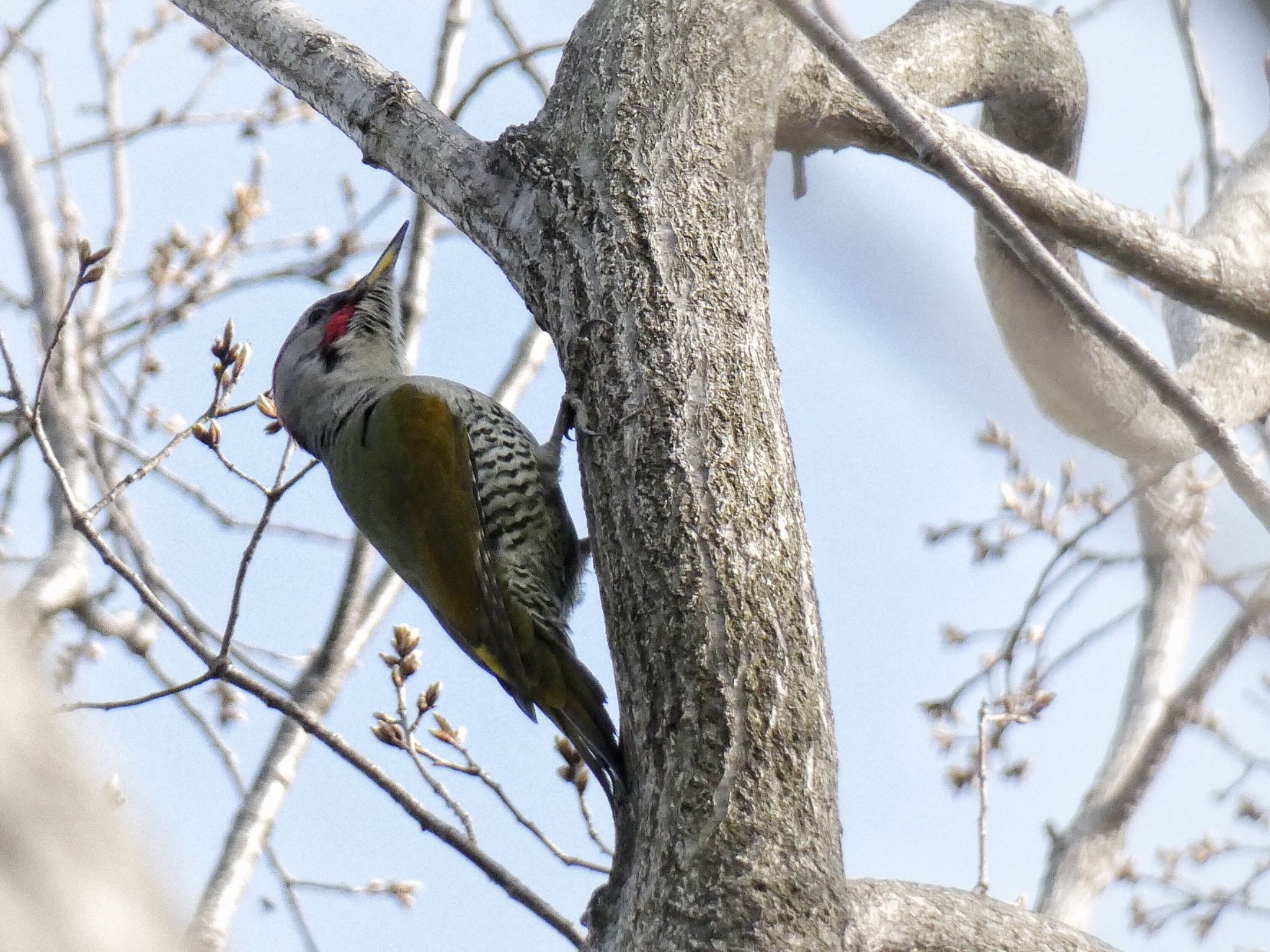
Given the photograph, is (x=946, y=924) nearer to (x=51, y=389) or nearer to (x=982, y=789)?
(x=982, y=789)

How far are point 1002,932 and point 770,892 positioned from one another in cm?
62

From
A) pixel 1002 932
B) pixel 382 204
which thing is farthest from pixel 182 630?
pixel 382 204

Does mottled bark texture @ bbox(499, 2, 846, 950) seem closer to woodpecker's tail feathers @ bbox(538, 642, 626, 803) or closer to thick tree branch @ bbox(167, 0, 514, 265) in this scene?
thick tree branch @ bbox(167, 0, 514, 265)

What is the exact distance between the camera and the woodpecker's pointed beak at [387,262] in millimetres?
4965

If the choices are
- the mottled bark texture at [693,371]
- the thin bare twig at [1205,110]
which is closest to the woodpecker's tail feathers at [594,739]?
the mottled bark texture at [693,371]

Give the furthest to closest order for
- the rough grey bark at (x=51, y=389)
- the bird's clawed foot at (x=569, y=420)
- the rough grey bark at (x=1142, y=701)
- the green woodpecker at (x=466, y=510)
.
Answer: the rough grey bark at (x=1142, y=701), the rough grey bark at (x=51, y=389), the green woodpecker at (x=466, y=510), the bird's clawed foot at (x=569, y=420)

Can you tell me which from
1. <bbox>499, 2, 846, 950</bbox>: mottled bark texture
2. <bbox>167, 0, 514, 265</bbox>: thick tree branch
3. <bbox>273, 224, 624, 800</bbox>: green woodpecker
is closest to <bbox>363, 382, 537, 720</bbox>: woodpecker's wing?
<bbox>273, 224, 624, 800</bbox>: green woodpecker

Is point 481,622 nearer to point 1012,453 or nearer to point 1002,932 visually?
point 1002,932

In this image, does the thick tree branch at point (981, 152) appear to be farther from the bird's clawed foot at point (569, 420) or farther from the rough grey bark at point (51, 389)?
the rough grey bark at point (51, 389)

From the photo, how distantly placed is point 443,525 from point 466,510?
8 centimetres

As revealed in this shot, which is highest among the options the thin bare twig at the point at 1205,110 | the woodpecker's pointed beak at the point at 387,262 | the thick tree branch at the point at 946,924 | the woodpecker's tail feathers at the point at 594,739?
the thin bare twig at the point at 1205,110

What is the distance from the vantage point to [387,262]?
5.02 metres

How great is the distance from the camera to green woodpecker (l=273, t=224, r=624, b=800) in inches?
141

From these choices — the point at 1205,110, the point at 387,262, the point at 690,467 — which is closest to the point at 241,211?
the point at 387,262
